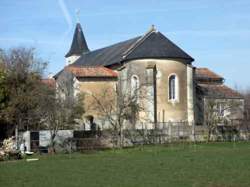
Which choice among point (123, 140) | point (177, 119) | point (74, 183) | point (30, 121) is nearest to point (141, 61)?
point (177, 119)

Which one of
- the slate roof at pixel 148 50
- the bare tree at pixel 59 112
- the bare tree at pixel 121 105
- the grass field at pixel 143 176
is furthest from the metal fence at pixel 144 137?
the grass field at pixel 143 176

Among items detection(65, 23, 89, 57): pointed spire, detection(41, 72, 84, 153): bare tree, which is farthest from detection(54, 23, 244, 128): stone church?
detection(65, 23, 89, 57): pointed spire

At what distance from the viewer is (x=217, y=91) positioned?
235 feet

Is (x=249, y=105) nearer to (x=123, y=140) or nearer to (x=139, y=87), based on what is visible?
(x=139, y=87)

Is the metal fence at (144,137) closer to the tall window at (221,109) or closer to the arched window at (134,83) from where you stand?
the tall window at (221,109)

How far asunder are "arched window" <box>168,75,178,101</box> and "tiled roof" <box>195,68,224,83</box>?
13.4 m

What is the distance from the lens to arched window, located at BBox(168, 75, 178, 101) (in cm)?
6253

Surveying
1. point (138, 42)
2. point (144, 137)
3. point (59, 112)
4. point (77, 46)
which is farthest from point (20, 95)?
point (77, 46)

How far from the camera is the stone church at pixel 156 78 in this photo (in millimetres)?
61688

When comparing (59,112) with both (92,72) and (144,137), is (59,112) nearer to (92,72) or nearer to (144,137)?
(144,137)

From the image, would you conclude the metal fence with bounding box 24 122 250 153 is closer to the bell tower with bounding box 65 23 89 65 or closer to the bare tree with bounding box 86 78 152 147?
the bare tree with bounding box 86 78 152 147

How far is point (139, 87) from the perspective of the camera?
61062 mm

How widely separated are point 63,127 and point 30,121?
2.93 m

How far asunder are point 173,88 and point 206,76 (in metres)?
16.4
